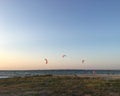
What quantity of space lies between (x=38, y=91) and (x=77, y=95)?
4.28 m

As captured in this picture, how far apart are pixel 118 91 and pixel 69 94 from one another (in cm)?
485

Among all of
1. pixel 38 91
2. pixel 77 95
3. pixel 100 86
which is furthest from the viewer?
pixel 100 86

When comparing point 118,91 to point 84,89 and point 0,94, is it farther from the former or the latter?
point 0,94

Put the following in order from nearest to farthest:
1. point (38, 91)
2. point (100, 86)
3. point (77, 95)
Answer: point (77, 95)
point (38, 91)
point (100, 86)

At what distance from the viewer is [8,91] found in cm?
2795

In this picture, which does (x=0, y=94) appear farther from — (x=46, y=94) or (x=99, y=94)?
(x=99, y=94)

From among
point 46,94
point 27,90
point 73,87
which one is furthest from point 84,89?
point 27,90

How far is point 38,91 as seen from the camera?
90.1 feet

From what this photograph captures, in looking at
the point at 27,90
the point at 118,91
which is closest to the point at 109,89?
the point at 118,91

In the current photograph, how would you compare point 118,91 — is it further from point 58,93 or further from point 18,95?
point 18,95

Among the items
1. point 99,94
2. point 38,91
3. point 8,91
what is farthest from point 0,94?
point 99,94

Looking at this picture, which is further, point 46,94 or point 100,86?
point 100,86

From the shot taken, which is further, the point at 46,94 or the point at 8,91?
the point at 8,91

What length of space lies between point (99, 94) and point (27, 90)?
7.44m
